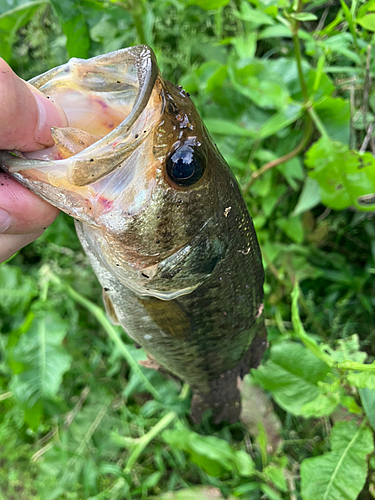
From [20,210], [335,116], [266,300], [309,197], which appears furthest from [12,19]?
[266,300]

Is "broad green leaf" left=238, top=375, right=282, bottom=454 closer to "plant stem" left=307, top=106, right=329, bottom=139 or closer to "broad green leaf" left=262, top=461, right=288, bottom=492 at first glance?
"broad green leaf" left=262, top=461, right=288, bottom=492

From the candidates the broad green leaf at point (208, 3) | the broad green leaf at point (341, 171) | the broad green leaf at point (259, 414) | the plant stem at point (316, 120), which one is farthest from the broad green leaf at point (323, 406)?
the broad green leaf at point (208, 3)

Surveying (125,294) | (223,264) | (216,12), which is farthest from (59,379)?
(216,12)

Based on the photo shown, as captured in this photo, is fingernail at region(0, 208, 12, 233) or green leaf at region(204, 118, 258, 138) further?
green leaf at region(204, 118, 258, 138)

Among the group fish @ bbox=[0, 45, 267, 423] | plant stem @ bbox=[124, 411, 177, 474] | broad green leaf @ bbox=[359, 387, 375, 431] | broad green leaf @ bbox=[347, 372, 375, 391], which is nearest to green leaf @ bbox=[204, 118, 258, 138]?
fish @ bbox=[0, 45, 267, 423]

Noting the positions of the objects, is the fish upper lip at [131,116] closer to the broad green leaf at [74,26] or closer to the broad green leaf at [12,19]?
the broad green leaf at [74,26]
